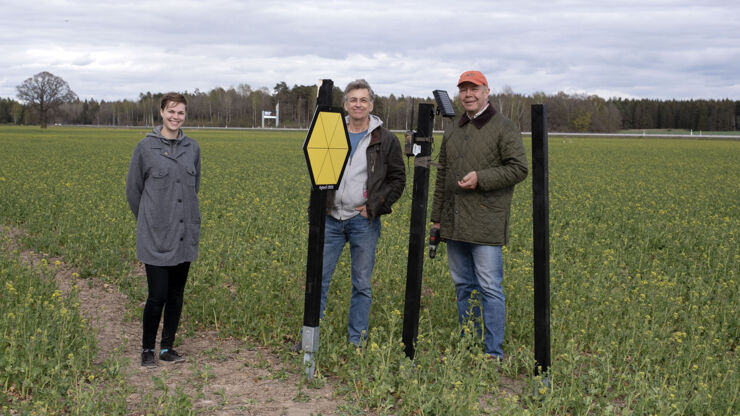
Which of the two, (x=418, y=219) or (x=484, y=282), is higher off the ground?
(x=418, y=219)

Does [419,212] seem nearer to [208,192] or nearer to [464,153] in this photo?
[464,153]

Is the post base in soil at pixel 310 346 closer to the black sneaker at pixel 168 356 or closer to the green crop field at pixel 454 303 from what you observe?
the green crop field at pixel 454 303

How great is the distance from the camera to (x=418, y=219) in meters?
4.93

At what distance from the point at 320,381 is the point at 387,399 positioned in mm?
644

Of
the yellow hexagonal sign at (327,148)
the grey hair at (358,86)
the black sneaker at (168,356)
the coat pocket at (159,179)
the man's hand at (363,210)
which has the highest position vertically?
the grey hair at (358,86)

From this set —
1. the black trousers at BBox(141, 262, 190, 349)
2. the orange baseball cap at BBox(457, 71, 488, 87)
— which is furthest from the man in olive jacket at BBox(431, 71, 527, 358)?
the black trousers at BBox(141, 262, 190, 349)

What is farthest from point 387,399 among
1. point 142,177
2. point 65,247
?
point 65,247

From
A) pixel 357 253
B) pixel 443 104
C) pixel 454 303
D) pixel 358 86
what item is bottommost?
pixel 454 303

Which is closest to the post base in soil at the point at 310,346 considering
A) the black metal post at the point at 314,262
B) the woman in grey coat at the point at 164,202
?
the black metal post at the point at 314,262

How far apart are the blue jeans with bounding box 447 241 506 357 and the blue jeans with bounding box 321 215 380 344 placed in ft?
2.22

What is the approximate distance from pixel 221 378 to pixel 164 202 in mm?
1478

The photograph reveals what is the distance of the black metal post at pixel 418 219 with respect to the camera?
479 cm

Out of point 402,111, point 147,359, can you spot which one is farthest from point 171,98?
point 402,111

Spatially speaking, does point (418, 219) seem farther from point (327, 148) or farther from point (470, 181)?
point (327, 148)
